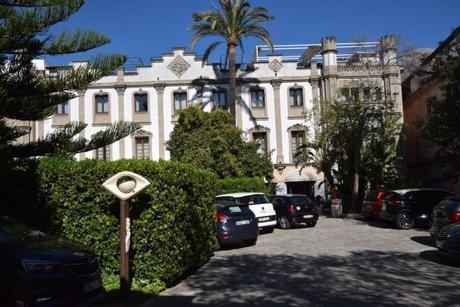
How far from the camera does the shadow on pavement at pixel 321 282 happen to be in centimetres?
841

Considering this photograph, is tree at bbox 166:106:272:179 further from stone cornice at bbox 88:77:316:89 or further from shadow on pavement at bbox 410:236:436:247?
shadow on pavement at bbox 410:236:436:247

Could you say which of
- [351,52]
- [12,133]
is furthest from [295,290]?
[351,52]

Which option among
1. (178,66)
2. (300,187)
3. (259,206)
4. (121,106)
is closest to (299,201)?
(259,206)

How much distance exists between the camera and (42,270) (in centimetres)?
607

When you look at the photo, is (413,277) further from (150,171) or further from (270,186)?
(270,186)

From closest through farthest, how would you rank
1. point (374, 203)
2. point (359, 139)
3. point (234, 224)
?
1. point (234, 224)
2. point (374, 203)
3. point (359, 139)

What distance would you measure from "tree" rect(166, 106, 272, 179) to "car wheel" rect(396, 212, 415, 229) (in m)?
12.9

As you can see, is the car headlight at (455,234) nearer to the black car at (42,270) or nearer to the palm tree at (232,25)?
the black car at (42,270)

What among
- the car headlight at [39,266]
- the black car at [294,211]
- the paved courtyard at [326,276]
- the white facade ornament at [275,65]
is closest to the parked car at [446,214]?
the paved courtyard at [326,276]

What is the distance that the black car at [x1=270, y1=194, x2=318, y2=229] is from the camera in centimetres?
2141

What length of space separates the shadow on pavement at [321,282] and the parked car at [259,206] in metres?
6.19

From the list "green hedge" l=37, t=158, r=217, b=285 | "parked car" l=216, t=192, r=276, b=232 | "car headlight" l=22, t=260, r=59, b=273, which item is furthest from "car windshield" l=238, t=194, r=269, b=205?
"car headlight" l=22, t=260, r=59, b=273

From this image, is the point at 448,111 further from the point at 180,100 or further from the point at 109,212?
the point at 180,100

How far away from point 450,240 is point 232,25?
24.4 metres
